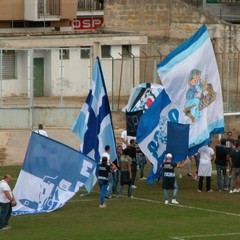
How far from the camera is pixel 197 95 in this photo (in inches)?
1560

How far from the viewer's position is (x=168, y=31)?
67062 millimetres

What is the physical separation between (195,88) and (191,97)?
0.29 meters

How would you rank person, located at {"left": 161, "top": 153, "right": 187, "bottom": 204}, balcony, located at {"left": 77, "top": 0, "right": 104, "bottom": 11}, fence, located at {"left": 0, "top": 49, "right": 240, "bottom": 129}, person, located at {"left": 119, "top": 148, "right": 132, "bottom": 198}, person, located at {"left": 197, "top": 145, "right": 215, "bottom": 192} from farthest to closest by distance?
balcony, located at {"left": 77, "top": 0, "right": 104, "bottom": 11}
fence, located at {"left": 0, "top": 49, "right": 240, "bottom": 129}
person, located at {"left": 197, "top": 145, "right": 215, "bottom": 192}
person, located at {"left": 119, "top": 148, "right": 132, "bottom": 198}
person, located at {"left": 161, "top": 153, "right": 187, "bottom": 204}

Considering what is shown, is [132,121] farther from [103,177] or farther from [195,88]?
[103,177]

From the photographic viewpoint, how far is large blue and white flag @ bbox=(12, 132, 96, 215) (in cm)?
3456

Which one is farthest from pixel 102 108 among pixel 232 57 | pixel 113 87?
pixel 232 57

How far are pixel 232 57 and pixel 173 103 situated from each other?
24.4 metres

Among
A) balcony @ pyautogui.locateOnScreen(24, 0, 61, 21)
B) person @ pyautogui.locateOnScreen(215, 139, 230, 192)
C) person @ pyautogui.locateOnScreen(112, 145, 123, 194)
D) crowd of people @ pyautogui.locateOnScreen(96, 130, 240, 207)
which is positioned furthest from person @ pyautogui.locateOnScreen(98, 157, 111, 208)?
balcony @ pyautogui.locateOnScreen(24, 0, 61, 21)

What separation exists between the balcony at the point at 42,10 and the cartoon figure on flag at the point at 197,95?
111ft

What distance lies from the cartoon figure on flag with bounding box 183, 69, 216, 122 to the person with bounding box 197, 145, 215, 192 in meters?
0.97

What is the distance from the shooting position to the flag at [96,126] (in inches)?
1508

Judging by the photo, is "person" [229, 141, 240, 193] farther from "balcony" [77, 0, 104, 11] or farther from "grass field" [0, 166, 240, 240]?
"balcony" [77, 0, 104, 11]

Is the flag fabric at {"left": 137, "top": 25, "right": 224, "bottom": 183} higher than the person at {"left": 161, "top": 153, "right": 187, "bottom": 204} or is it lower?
higher

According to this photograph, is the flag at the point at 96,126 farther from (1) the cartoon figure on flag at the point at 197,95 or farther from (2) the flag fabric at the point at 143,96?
(2) the flag fabric at the point at 143,96
